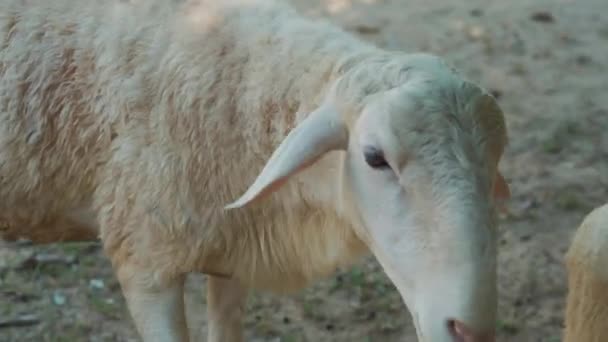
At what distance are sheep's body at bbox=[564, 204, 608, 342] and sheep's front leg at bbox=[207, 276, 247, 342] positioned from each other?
153 cm

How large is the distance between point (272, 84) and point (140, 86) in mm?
467

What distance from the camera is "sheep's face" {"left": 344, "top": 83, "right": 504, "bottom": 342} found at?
2895 mm

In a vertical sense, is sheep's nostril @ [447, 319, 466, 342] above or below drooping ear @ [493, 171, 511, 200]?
below

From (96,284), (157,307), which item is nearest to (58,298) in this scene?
(96,284)

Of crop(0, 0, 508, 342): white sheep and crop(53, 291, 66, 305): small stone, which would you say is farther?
crop(53, 291, 66, 305): small stone

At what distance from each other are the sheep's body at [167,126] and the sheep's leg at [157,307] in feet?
0.26

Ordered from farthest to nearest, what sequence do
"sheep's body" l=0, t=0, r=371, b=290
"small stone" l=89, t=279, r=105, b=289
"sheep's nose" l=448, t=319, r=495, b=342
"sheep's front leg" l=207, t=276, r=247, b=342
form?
"small stone" l=89, t=279, r=105, b=289
"sheep's front leg" l=207, t=276, r=247, b=342
"sheep's body" l=0, t=0, r=371, b=290
"sheep's nose" l=448, t=319, r=495, b=342

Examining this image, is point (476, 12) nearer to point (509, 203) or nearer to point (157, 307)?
point (509, 203)

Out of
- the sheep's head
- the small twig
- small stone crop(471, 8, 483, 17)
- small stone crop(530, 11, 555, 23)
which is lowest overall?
small stone crop(530, 11, 555, 23)

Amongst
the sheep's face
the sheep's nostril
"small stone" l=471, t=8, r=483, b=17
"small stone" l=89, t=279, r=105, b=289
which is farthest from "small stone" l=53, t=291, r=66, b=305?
"small stone" l=471, t=8, r=483, b=17

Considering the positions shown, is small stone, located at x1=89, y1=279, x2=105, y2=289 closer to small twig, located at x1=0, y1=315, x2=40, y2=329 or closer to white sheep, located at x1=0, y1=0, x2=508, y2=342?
small twig, located at x1=0, y1=315, x2=40, y2=329

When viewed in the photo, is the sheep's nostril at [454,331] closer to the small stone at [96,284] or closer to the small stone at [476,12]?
the small stone at [96,284]

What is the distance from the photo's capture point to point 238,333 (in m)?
4.60

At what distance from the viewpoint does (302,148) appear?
3.17 metres
